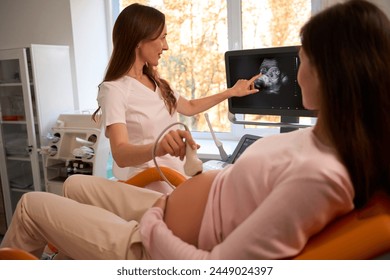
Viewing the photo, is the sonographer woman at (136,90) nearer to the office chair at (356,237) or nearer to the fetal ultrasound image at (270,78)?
the fetal ultrasound image at (270,78)

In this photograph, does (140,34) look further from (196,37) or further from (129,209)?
(196,37)

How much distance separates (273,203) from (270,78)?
3.60 ft

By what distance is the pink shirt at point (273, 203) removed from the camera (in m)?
0.75

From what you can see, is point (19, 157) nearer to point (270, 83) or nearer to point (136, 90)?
point (136, 90)

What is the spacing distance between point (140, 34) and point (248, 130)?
5.84 ft

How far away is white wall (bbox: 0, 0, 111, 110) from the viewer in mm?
3293

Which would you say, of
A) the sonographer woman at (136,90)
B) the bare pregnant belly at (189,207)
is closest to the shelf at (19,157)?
the sonographer woman at (136,90)

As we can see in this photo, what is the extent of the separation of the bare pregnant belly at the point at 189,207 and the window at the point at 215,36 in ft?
6.36

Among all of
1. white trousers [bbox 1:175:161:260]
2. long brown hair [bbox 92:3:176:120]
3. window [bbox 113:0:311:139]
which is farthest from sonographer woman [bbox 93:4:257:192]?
window [bbox 113:0:311:139]

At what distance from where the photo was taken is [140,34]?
5.44 feet

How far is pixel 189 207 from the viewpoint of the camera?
1090mm

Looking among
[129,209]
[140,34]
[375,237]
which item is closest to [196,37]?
[140,34]

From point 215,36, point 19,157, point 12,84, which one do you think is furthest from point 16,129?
point 215,36

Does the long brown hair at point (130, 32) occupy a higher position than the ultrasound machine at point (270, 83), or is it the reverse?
the long brown hair at point (130, 32)
